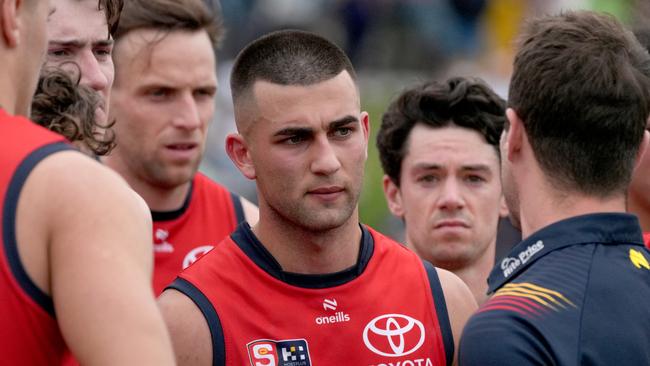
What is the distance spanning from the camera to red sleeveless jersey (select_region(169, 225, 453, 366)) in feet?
11.9

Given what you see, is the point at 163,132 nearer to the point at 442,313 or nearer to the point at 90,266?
the point at 442,313

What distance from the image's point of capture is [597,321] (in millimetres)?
2865

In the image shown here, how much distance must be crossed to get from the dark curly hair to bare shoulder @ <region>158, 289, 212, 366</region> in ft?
1.95

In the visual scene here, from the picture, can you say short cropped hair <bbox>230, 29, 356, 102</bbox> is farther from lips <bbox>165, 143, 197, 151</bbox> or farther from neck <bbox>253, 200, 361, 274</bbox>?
lips <bbox>165, 143, 197, 151</bbox>

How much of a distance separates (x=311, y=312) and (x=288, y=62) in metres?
0.93

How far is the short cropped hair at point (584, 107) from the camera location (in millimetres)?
3072

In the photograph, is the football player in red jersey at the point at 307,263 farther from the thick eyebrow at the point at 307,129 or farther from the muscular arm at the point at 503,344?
the muscular arm at the point at 503,344

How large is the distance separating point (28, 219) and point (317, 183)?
169 cm

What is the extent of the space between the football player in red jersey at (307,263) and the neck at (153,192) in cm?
215

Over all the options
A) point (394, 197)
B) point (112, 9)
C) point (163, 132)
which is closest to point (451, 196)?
point (394, 197)

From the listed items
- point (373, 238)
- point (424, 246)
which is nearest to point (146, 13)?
point (424, 246)

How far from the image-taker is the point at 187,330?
3.52m

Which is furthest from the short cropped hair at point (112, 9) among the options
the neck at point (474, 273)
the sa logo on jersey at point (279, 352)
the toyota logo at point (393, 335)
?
the neck at point (474, 273)

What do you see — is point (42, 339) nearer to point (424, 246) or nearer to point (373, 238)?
point (373, 238)
